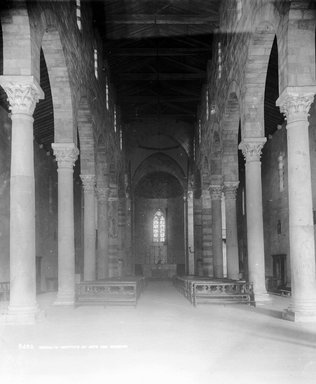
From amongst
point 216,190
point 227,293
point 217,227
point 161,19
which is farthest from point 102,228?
point 227,293

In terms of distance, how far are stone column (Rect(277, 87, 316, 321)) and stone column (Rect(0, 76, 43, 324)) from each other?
17.7 ft

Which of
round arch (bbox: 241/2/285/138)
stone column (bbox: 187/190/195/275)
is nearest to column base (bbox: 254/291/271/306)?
round arch (bbox: 241/2/285/138)

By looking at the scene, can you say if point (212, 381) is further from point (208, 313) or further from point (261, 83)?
point (261, 83)

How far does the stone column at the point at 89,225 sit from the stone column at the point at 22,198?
8595 millimetres

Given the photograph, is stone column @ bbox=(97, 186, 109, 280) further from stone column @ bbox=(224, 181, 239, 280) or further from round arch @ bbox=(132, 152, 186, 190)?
round arch @ bbox=(132, 152, 186, 190)

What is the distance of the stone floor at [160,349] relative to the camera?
628 cm

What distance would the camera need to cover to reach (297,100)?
11.1 metres

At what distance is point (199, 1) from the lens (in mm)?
19922


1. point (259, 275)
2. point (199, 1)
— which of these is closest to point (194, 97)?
point (199, 1)

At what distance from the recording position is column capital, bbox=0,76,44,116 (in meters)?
10.7

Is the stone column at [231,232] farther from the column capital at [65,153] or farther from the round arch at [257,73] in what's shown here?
the column capital at [65,153]

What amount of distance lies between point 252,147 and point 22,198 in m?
7.42

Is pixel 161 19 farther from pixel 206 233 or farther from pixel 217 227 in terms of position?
pixel 206 233

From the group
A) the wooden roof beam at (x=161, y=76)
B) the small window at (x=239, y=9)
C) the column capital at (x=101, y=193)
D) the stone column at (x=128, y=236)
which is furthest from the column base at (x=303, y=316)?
the stone column at (x=128, y=236)
